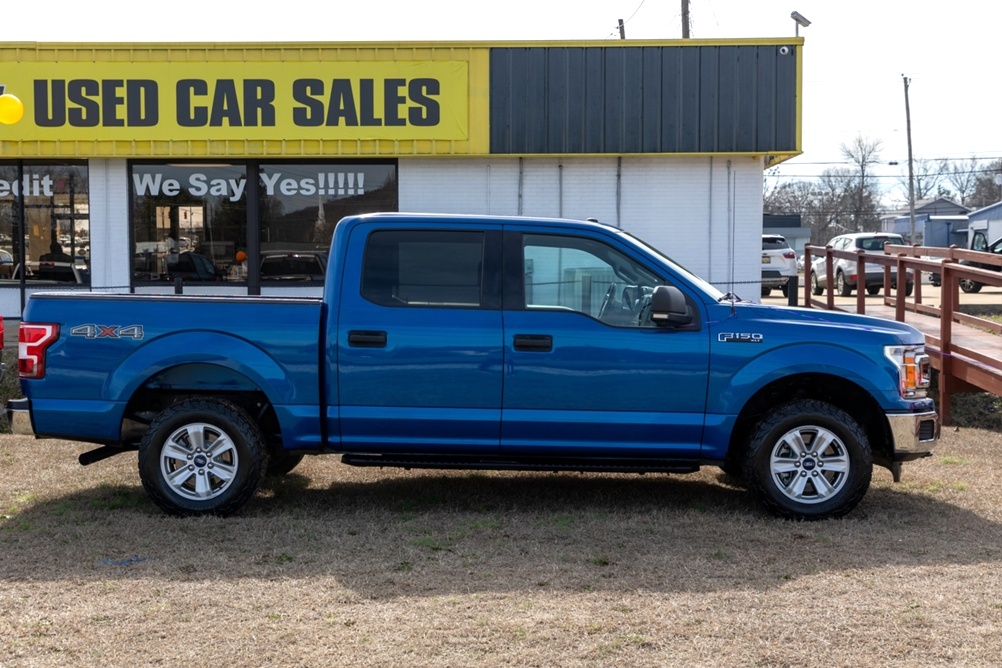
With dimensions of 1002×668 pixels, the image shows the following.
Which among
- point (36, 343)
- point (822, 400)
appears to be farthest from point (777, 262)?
point (36, 343)

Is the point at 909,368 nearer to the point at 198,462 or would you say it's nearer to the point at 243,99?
the point at 198,462

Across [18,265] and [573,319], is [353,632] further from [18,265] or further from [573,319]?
[18,265]

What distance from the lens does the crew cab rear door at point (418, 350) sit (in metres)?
7.17

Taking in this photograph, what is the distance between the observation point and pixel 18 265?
16281 mm

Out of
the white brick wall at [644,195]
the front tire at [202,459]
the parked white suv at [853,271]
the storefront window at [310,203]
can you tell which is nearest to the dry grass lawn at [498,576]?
the front tire at [202,459]

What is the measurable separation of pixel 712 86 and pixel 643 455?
30.1 ft

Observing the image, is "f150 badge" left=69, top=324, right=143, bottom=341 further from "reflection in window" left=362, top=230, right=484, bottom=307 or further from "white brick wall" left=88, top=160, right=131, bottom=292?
"white brick wall" left=88, top=160, right=131, bottom=292

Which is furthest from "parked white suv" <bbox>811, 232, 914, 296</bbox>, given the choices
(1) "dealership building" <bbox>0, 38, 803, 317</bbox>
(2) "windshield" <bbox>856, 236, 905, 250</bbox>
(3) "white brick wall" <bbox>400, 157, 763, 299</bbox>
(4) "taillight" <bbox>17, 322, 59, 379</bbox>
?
(4) "taillight" <bbox>17, 322, 59, 379</bbox>

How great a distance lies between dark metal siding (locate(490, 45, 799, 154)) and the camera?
50.1 ft

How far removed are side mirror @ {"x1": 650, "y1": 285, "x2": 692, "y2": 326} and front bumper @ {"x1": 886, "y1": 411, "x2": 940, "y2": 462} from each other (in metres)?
1.45

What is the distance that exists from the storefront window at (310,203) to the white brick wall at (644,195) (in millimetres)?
413

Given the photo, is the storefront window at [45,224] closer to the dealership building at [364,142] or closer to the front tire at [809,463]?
the dealership building at [364,142]

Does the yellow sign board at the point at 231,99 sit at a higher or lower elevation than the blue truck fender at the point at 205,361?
higher

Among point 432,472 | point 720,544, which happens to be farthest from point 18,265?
point 720,544
